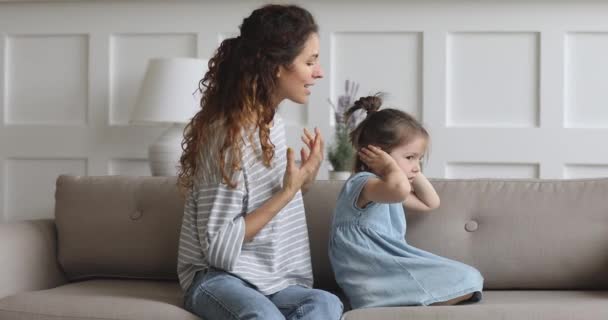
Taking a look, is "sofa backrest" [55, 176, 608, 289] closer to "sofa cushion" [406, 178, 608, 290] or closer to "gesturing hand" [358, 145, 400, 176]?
"sofa cushion" [406, 178, 608, 290]

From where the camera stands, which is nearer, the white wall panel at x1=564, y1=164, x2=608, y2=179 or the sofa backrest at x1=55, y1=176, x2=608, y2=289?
the sofa backrest at x1=55, y1=176, x2=608, y2=289

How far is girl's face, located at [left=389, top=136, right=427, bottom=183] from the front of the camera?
6.82 ft

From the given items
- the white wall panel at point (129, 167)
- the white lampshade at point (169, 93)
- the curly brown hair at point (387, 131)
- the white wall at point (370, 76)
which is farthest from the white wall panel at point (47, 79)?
the curly brown hair at point (387, 131)

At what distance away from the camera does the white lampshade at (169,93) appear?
114 inches

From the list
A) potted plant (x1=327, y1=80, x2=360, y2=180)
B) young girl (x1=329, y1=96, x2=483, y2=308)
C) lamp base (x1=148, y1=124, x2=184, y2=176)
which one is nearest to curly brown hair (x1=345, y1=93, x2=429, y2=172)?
young girl (x1=329, y1=96, x2=483, y2=308)

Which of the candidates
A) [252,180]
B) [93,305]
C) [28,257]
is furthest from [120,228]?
Result: [252,180]

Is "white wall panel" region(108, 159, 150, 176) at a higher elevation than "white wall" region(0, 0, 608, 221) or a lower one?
lower

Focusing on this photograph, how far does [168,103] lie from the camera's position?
2889mm

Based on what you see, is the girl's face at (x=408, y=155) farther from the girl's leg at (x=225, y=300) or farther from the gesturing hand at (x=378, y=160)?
the girl's leg at (x=225, y=300)

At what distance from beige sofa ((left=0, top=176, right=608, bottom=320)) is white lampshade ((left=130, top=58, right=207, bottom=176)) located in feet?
1.33

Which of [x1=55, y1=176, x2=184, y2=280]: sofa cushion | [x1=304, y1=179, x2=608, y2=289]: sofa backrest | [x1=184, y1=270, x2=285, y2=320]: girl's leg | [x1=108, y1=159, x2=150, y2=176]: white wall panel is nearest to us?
[x1=184, y1=270, x2=285, y2=320]: girl's leg

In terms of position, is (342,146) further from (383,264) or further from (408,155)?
(383,264)

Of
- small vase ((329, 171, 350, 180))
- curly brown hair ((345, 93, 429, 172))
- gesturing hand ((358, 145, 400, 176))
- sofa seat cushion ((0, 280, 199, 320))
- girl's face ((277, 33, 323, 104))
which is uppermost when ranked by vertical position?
girl's face ((277, 33, 323, 104))

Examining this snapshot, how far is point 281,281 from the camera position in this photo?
1968 millimetres
